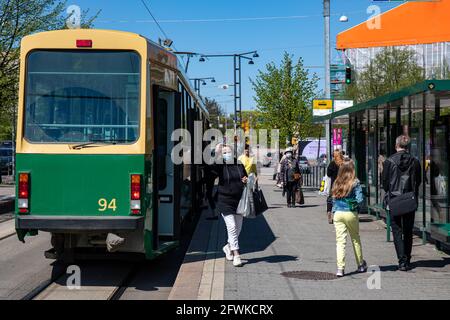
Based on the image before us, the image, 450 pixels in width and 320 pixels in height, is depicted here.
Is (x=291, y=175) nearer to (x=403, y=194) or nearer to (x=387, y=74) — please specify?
(x=403, y=194)

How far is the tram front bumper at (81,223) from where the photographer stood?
343 inches

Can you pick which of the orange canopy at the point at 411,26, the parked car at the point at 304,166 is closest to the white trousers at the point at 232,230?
the orange canopy at the point at 411,26

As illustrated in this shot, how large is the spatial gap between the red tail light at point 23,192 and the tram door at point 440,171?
6626mm

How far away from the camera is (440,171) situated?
11688 millimetres

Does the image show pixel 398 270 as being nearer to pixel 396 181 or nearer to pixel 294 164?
pixel 396 181

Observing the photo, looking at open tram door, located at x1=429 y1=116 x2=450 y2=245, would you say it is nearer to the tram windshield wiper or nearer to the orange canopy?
the tram windshield wiper

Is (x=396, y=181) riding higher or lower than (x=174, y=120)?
lower

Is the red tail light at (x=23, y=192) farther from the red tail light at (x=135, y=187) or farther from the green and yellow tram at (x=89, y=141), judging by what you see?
the red tail light at (x=135, y=187)

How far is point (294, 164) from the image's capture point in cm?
1986

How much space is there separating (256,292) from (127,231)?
2.12 m

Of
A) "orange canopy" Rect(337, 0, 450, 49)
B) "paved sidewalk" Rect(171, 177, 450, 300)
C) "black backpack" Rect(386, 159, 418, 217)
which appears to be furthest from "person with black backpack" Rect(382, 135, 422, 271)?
"orange canopy" Rect(337, 0, 450, 49)
